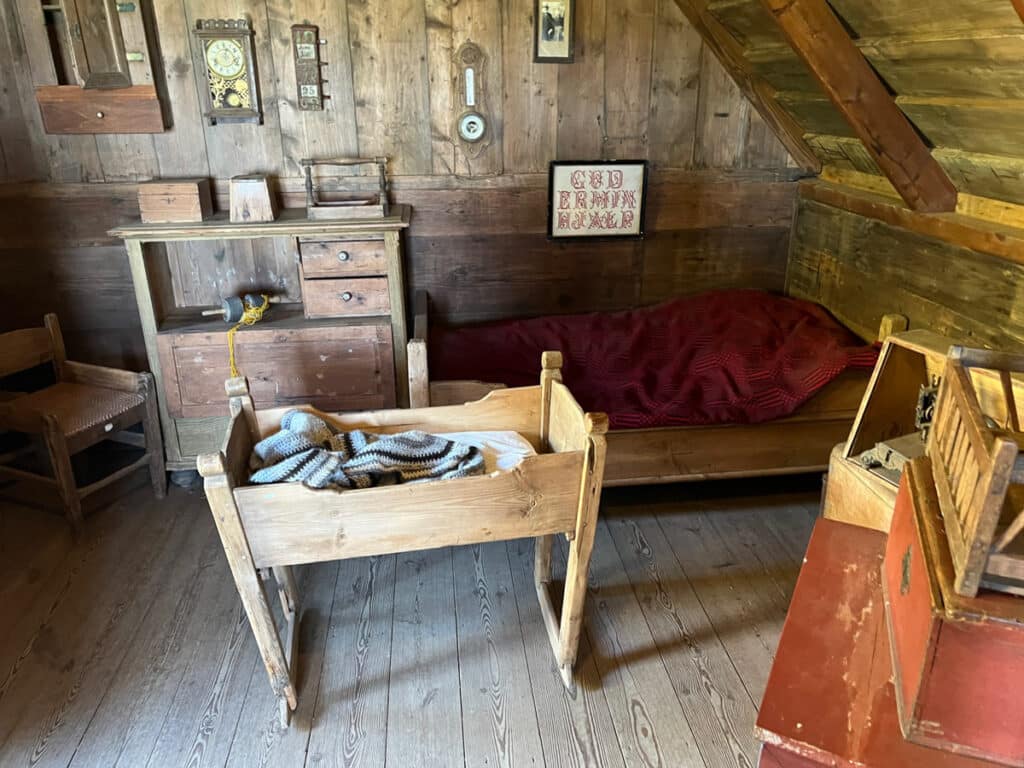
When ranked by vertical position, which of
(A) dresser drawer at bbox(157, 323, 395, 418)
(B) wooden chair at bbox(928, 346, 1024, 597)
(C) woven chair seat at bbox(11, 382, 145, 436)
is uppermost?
(B) wooden chair at bbox(928, 346, 1024, 597)

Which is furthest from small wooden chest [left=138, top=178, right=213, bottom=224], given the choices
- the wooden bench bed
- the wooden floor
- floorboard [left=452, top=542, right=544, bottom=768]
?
floorboard [left=452, top=542, right=544, bottom=768]

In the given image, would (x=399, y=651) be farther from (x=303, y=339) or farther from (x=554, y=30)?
(x=554, y=30)

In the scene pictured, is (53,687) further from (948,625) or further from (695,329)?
(695,329)

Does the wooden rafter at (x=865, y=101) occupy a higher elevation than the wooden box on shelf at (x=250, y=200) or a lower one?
higher

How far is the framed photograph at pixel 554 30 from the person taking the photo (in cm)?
264

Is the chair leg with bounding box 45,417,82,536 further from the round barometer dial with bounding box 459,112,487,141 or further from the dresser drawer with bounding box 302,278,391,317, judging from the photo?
the round barometer dial with bounding box 459,112,487,141

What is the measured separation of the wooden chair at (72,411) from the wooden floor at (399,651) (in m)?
0.16

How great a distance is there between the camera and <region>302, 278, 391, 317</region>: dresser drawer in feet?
8.11

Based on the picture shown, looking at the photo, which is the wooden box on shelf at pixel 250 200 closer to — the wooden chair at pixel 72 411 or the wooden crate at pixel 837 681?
the wooden chair at pixel 72 411

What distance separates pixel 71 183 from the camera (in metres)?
2.64

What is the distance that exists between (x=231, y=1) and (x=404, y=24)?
596mm

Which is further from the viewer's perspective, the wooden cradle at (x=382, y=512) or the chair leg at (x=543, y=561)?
the chair leg at (x=543, y=561)

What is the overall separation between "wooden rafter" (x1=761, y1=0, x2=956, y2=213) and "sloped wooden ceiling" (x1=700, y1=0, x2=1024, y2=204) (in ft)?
0.10

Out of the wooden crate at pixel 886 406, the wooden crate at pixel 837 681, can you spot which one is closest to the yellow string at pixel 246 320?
the wooden crate at pixel 886 406
